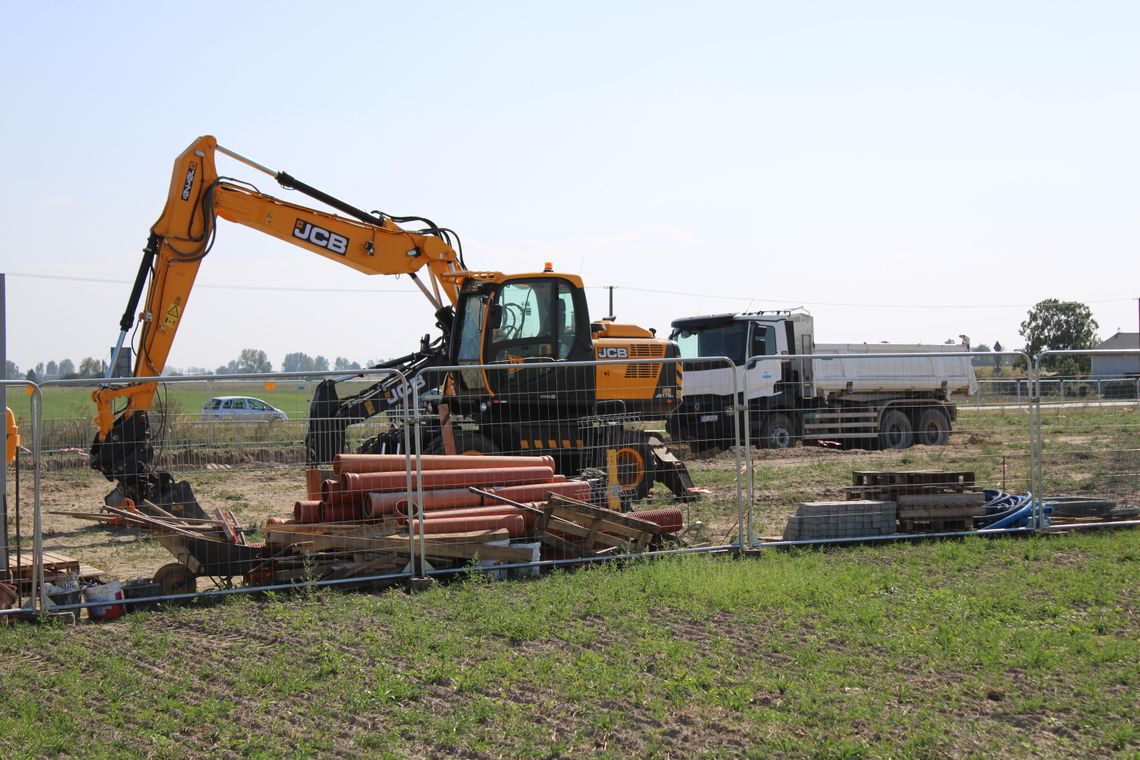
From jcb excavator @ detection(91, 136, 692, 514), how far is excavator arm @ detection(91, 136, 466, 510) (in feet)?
0.05

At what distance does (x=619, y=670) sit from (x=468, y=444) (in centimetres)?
604

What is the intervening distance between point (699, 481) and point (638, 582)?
226 inches

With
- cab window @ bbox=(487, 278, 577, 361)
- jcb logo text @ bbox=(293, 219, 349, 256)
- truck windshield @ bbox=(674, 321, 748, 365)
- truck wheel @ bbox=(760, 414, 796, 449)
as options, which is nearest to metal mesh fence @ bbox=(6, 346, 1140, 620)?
cab window @ bbox=(487, 278, 577, 361)

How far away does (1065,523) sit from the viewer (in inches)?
416

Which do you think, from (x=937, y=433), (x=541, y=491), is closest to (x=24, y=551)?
(x=541, y=491)

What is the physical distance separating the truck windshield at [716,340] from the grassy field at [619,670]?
1278 cm

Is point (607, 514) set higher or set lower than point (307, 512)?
lower

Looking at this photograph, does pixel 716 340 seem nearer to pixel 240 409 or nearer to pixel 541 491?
pixel 541 491

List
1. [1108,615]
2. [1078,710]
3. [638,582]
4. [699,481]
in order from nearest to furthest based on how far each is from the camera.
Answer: [1078,710] → [1108,615] → [638,582] → [699,481]

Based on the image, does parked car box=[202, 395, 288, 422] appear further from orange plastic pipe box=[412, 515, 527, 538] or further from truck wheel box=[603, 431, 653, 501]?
truck wheel box=[603, 431, 653, 501]

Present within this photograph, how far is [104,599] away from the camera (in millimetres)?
7785

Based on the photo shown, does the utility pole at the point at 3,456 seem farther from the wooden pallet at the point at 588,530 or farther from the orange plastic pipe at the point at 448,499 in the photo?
the wooden pallet at the point at 588,530

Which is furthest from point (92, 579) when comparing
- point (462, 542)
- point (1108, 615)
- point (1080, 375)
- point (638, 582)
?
point (1080, 375)

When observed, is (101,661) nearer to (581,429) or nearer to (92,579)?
(92,579)
